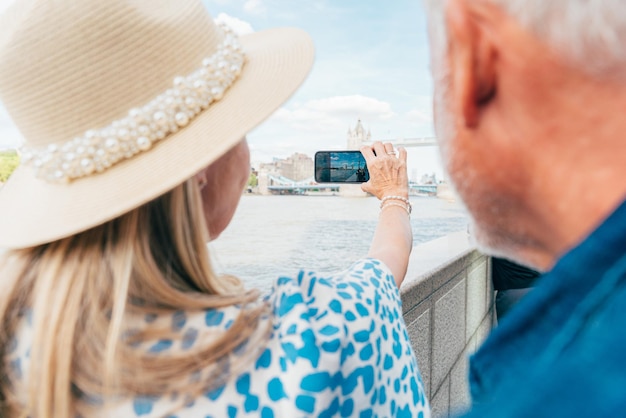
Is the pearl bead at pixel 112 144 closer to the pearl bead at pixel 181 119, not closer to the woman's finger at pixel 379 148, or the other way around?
the pearl bead at pixel 181 119

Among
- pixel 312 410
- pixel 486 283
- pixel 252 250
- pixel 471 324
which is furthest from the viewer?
pixel 252 250

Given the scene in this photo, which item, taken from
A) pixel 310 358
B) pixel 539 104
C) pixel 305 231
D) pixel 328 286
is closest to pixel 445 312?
A: pixel 328 286

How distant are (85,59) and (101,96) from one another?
7 centimetres

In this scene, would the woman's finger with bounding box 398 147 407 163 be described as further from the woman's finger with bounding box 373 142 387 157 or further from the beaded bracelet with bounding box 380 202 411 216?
the beaded bracelet with bounding box 380 202 411 216

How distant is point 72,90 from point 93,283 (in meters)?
0.35

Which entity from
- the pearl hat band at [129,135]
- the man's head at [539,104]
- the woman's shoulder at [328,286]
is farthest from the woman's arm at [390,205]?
the man's head at [539,104]

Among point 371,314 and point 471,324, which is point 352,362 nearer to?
point 371,314

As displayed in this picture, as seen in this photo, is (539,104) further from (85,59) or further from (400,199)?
(400,199)

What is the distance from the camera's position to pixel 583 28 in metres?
0.49

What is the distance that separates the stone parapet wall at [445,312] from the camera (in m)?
2.84

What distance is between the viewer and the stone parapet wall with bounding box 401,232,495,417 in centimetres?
284

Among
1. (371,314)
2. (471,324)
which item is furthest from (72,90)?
(471,324)

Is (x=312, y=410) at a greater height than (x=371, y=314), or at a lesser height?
lesser

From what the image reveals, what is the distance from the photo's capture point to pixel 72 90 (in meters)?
1.03
